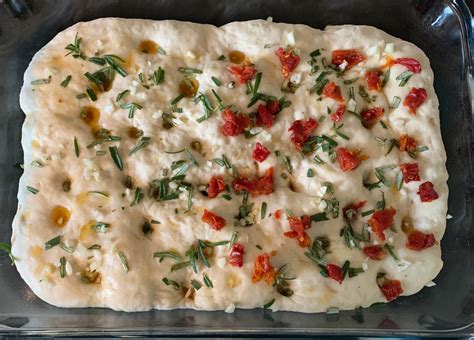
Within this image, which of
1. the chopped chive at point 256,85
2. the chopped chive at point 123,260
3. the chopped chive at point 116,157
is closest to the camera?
the chopped chive at point 123,260

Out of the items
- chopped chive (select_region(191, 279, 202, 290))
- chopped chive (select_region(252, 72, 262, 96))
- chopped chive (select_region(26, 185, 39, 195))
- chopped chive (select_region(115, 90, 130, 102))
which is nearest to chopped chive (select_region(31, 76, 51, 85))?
chopped chive (select_region(115, 90, 130, 102))

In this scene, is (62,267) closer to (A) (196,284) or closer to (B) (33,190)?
(B) (33,190)

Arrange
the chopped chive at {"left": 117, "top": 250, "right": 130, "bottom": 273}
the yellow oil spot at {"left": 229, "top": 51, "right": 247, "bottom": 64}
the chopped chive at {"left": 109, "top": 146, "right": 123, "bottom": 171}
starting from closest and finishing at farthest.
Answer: the chopped chive at {"left": 117, "top": 250, "right": 130, "bottom": 273} < the chopped chive at {"left": 109, "top": 146, "right": 123, "bottom": 171} < the yellow oil spot at {"left": 229, "top": 51, "right": 247, "bottom": 64}

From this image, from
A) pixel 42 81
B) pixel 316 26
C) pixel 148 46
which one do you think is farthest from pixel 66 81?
pixel 316 26

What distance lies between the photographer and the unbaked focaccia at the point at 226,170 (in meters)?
2.04

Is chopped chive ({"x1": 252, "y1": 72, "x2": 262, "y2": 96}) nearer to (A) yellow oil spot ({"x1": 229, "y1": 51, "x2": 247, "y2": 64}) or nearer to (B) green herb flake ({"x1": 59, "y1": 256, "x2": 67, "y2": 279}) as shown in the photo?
(A) yellow oil spot ({"x1": 229, "y1": 51, "x2": 247, "y2": 64})

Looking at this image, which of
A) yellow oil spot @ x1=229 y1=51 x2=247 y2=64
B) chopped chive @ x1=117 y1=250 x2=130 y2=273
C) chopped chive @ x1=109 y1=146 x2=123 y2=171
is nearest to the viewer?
chopped chive @ x1=117 y1=250 x2=130 y2=273

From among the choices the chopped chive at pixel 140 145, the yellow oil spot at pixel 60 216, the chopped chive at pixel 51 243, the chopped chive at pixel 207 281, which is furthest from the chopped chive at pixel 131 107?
the chopped chive at pixel 207 281

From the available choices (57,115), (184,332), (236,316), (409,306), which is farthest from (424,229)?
(57,115)

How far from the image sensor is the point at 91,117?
2.18 metres

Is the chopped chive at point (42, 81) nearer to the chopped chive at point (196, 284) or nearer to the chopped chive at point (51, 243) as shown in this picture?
the chopped chive at point (51, 243)

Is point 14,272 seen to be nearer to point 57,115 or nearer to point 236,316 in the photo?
point 57,115

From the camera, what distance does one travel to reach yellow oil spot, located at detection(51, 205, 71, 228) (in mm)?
2062

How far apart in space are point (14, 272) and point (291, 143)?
1.19 metres
